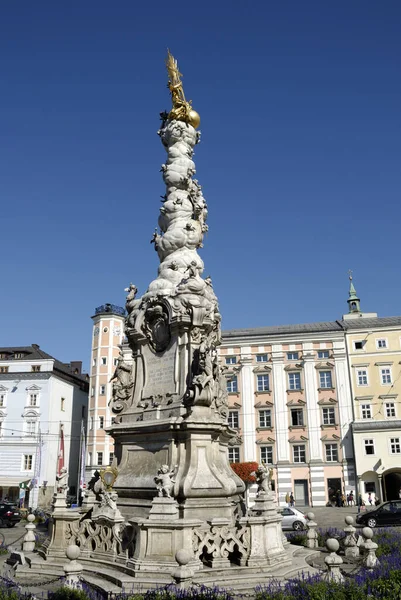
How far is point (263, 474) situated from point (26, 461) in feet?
125

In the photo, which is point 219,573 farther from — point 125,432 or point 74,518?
point 125,432

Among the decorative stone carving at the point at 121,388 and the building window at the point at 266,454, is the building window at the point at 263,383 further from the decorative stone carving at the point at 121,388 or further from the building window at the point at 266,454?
the decorative stone carving at the point at 121,388

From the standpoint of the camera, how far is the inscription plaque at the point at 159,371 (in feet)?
48.1

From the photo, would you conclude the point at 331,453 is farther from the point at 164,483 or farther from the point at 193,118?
the point at 164,483

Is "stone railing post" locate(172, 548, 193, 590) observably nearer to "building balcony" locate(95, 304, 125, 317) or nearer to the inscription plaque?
the inscription plaque

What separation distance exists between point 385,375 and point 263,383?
1004 cm

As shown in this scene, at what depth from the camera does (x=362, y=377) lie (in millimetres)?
44188

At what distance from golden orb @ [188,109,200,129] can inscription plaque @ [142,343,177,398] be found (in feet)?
27.3

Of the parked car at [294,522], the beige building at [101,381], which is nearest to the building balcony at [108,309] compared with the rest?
the beige building at [101,381]

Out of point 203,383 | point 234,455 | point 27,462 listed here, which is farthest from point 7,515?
point 234,455

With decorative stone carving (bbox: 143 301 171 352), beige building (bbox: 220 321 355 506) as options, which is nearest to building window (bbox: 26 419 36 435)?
beige building (bbox: 220 321 355 506)

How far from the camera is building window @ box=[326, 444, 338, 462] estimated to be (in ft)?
139

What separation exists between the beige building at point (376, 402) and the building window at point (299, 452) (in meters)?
4.12

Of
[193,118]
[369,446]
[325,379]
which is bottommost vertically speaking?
[369,446]
